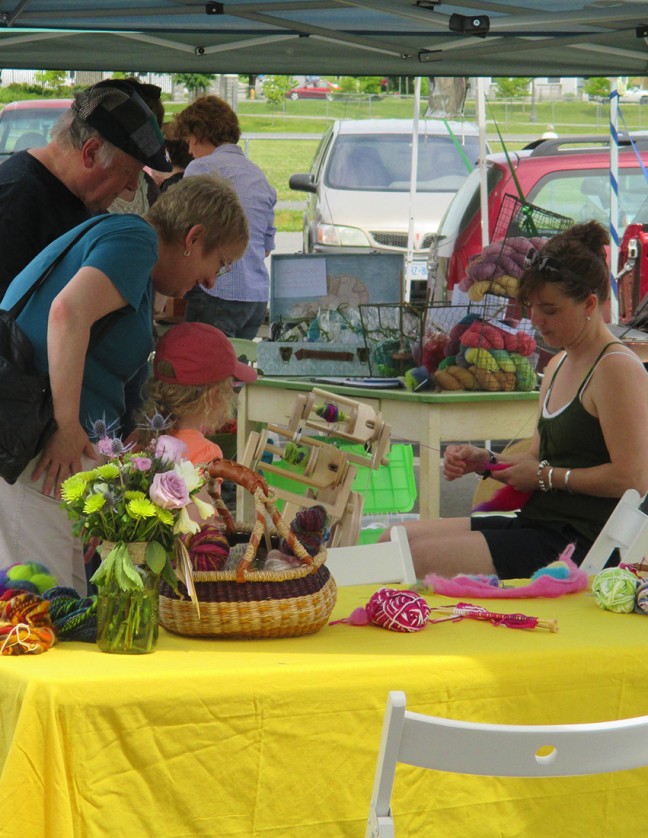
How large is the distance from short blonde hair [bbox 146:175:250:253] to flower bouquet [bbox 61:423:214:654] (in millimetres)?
968

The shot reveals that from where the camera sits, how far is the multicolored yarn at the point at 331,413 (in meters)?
3.49

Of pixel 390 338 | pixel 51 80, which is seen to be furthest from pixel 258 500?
pixel 51 80

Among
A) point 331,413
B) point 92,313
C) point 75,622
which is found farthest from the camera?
point 331,413

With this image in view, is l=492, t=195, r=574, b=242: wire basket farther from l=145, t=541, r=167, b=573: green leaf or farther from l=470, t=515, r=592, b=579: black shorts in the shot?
l=145, t=541, r=167, b=573: green leaf

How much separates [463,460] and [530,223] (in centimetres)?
142

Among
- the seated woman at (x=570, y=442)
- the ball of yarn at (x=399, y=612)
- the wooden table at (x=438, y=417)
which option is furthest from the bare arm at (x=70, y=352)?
the wooden table at (x=438, y=417)

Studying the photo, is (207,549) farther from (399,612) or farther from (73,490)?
(399,612)

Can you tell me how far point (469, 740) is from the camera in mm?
1502

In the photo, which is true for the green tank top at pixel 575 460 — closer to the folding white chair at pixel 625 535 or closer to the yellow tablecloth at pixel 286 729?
the folding white chair at pixel 625 535

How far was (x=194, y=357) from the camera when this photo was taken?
2736 mm

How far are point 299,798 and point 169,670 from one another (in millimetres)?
267

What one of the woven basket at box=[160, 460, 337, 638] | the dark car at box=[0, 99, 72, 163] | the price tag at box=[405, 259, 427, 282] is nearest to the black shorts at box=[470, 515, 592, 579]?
the woven basket at box=[160, 460, 337, 638]

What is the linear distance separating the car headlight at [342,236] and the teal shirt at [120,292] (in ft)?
25.2

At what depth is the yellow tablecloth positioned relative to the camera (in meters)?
1.61
